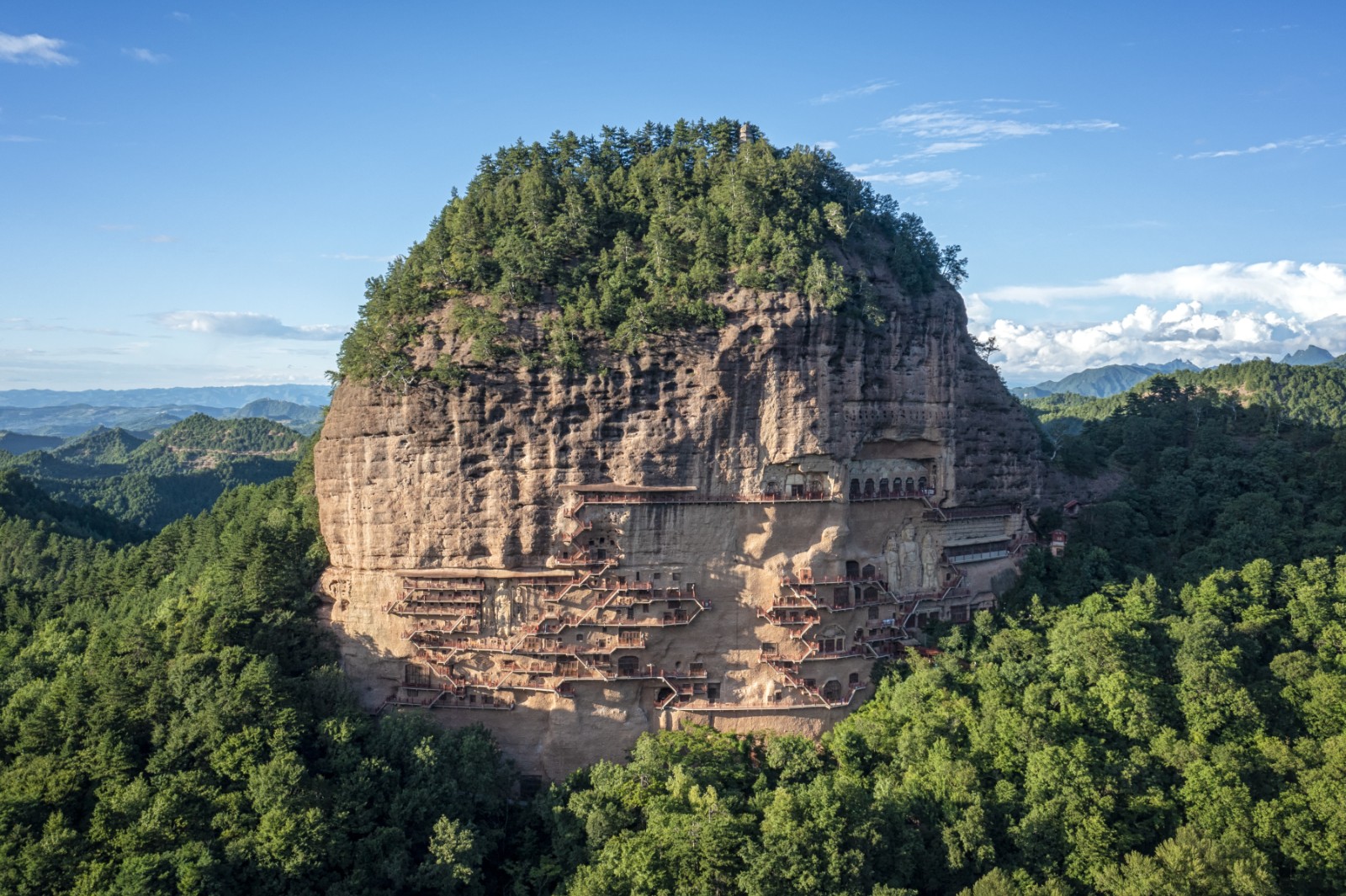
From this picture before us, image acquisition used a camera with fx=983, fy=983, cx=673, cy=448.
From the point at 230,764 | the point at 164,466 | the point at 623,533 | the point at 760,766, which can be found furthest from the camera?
the point at 164,466

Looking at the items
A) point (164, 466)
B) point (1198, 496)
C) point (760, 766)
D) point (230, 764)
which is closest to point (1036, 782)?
point (760, 766)

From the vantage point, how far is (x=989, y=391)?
39688mm

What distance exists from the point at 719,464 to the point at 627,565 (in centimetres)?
472

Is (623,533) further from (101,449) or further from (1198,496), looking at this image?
(101,449)

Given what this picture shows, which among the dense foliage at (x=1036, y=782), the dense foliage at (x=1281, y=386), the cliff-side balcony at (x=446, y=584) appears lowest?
the dense foliage at (x=1036, y=782)

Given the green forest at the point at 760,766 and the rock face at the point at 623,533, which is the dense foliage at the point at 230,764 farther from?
the rock face at the point at 623,533

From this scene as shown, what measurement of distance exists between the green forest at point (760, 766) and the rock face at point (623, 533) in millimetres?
1916

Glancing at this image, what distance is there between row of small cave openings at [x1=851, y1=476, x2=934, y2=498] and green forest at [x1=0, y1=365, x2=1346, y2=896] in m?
5.59

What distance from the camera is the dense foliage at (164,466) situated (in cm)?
9062

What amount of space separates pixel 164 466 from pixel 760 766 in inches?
4009

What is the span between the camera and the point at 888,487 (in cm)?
3719

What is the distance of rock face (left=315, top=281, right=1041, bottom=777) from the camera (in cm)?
3328

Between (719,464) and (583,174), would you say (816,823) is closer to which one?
(719,464)

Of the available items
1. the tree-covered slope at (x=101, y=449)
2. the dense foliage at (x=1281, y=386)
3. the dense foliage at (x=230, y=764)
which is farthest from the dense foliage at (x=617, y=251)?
the tree-covered slope at (x=101, y=449)
